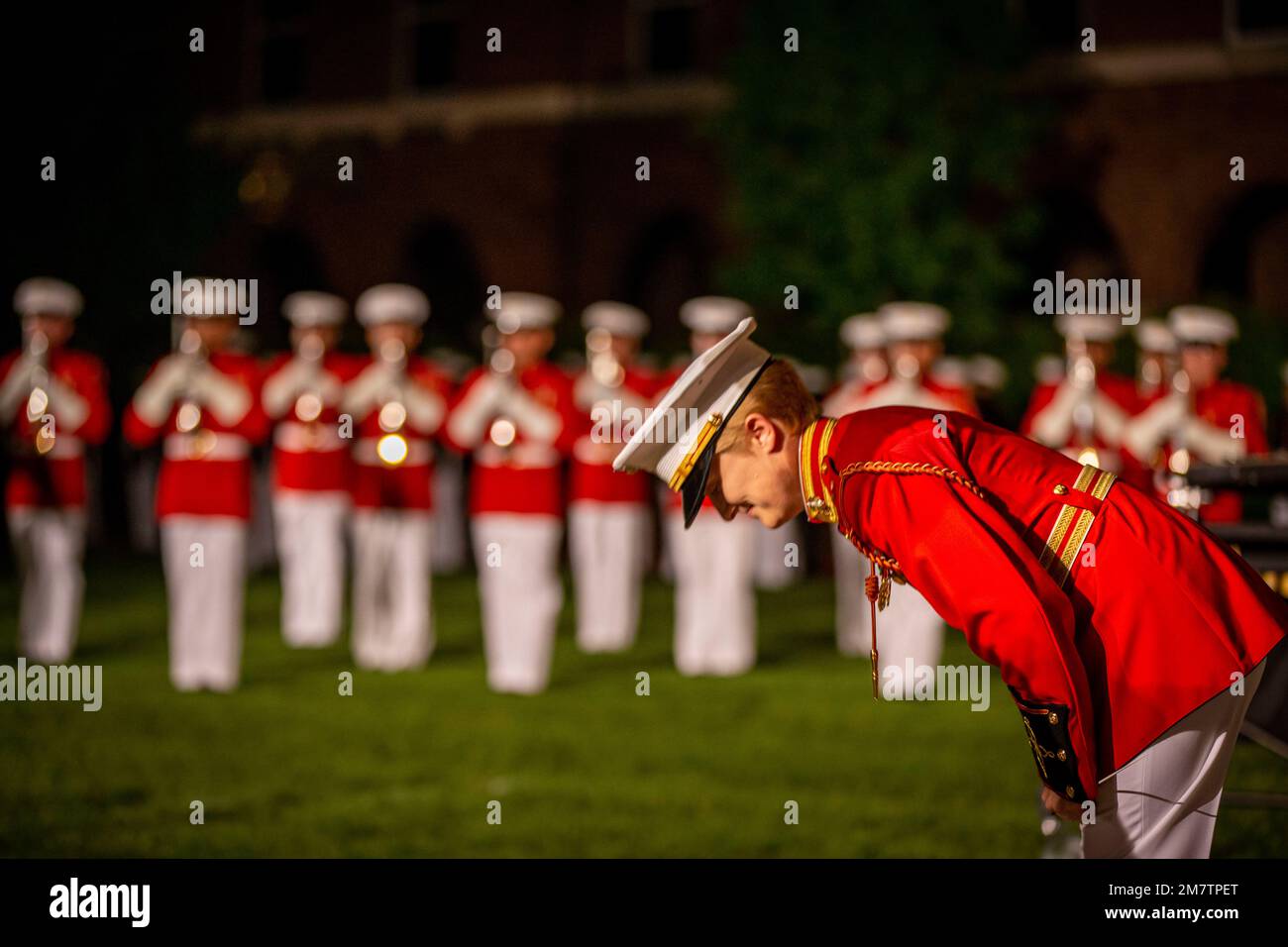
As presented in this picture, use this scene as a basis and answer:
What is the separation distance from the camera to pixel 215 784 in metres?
7.84

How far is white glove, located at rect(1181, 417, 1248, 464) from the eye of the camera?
9.06m

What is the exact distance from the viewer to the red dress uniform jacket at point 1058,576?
3406 millimetres

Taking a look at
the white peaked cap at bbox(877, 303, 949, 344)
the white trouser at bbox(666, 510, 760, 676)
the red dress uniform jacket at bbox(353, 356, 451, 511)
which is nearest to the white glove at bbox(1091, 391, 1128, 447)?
the white peaked cap at bbox(877, 303, 949, 344)

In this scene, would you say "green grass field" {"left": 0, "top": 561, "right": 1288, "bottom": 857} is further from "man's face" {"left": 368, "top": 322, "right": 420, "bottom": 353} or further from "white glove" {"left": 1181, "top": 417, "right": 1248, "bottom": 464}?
"man's face" {"left": 368, "top": 322, "right": 420, "bottom": 353}

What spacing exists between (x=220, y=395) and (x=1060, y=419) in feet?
16.8

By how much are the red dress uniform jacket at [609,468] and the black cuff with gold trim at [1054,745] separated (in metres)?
8.79

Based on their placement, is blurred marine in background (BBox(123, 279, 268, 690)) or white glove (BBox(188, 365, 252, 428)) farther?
white glove (BBox(188, 365, 252, 428))

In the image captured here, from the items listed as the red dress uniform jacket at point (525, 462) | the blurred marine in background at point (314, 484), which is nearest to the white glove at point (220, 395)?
the red dress uniform jacket at point (525, 462)

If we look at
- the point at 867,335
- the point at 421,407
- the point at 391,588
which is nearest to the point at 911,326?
the point at 867,335

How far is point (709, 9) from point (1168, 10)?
6.25 meters

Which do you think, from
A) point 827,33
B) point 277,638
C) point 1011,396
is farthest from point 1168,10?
point 277,638

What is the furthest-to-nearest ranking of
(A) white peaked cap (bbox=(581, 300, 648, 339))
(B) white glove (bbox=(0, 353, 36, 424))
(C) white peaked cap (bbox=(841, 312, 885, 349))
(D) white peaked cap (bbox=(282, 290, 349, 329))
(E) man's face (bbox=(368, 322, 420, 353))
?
(C) white peaked cap (bbox=(841, 312, 885, 349)) → (A) white peaked cap (bbox=(581, 300, 648, 339)) → (D) white peaked cap (bbox=(282, 290, 349, 329)) → (E) man's face (bbox=(368, 322, 420, 353)) → (B) white glove (bbox=(0, 353, 36, 424))

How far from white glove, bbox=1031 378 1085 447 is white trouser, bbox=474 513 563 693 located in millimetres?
3071

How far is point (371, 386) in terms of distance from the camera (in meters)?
11.5
